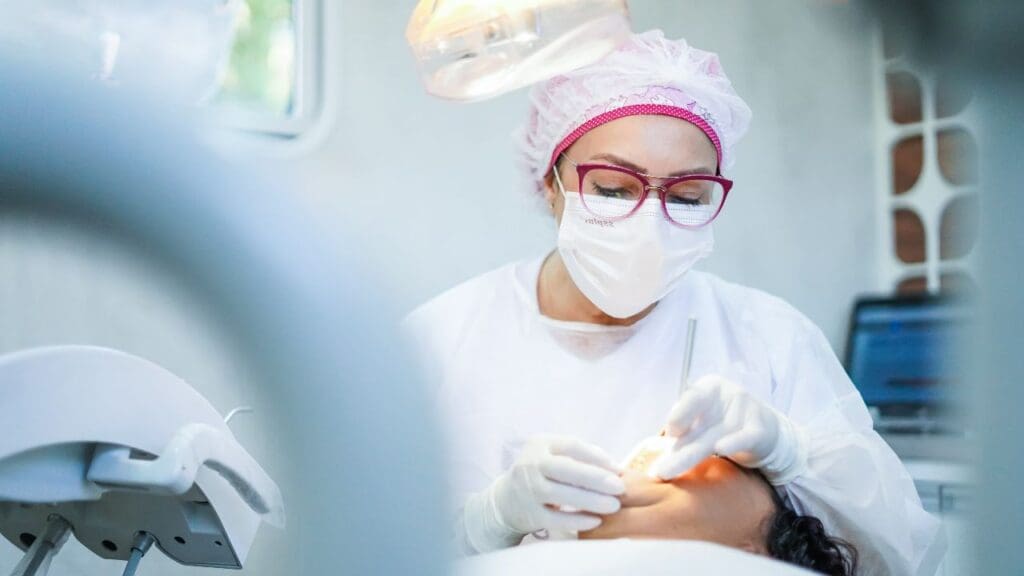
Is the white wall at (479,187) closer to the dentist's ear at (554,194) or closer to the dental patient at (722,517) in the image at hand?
the dentist's ear at (554,194)

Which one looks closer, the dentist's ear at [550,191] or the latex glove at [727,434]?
the latex glove at [727,434]

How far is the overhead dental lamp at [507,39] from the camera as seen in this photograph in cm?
127

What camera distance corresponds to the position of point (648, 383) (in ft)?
5.02

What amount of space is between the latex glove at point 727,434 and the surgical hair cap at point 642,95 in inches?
15.3

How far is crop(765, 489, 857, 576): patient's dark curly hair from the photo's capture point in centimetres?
131

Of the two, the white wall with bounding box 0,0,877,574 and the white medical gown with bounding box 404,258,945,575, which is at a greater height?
the white wall with bounding box 0,0,877,574

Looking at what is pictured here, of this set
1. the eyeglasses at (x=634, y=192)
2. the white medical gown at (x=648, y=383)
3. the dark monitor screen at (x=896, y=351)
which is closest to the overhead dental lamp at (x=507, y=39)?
the eyeglasses at (x=634, y=192)

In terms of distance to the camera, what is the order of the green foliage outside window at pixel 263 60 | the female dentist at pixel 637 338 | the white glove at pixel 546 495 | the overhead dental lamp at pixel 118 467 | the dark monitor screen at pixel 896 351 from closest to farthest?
the overhead dental lamp at pixel 118 467 → the white glove at pixel 546 495 → the female dentist at pixel 637 338 → the green foliage outside window at pixel 263 60 → the dark monitor screen at pixel 896 351

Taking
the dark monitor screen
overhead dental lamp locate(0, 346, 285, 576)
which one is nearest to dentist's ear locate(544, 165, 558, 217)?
Result: overhead dental lamp locate(0, 346, 285, 576)

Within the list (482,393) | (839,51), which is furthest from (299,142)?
(839,51)

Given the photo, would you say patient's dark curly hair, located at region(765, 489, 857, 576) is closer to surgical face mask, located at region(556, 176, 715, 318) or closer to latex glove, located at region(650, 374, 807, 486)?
latex glove, located at region(650, 374, 807, 486)

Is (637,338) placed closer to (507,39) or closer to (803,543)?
(803,543)

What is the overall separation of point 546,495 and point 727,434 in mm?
250

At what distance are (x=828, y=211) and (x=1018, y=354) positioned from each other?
1.77 metres
